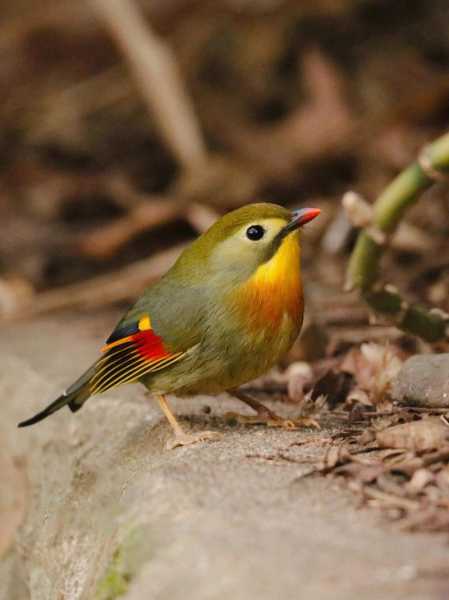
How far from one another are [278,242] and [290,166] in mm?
3811

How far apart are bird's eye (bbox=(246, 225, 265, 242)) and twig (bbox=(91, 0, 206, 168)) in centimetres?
362

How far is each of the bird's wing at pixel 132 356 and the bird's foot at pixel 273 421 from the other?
36 centimetres

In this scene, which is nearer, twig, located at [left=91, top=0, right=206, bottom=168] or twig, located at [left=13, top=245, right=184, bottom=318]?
twig, located at [left=13, top=245, right=184, bottom=318]

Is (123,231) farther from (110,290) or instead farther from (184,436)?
(184,436)

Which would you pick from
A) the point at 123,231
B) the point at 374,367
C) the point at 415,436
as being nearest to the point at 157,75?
the point at 123,231

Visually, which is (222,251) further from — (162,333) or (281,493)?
(281,493)

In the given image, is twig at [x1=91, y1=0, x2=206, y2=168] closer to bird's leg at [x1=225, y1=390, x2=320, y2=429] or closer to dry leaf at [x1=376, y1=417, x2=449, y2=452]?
bird's leg at [x1=225, y1=390, x2=320, y2=429]

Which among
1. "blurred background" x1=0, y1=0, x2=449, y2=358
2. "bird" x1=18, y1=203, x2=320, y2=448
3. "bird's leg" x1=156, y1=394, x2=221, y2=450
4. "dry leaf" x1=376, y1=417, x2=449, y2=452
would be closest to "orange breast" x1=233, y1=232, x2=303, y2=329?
"bird" x1=18, y1=203, x2=320, y2=448

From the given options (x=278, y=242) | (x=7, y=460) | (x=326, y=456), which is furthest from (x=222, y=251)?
(x=7, y=460)

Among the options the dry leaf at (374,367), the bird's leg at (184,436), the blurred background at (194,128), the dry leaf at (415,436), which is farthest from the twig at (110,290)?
the dry leaf at (415,436)

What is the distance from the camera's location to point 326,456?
2.96m

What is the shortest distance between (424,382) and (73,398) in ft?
4.14

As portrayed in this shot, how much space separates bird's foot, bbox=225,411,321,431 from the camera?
3.66 m

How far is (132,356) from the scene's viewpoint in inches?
146
